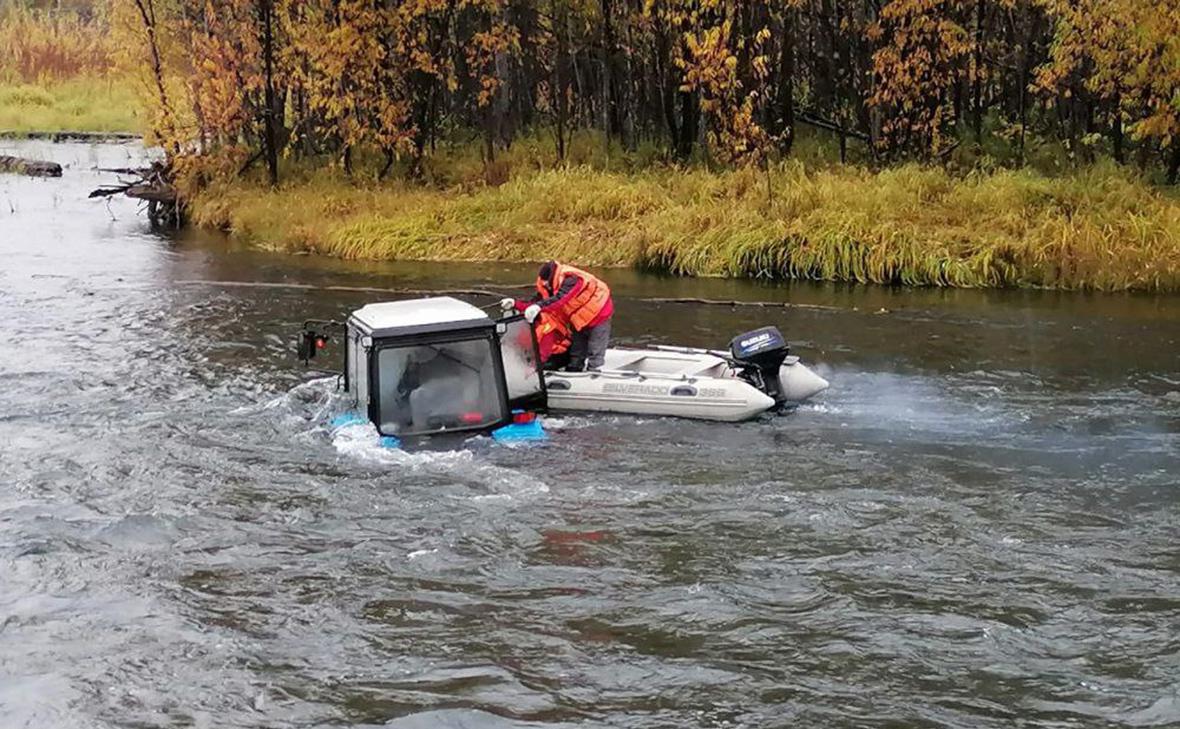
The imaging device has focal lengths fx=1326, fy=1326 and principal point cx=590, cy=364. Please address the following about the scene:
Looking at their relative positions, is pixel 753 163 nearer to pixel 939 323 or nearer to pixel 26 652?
pixel 939 323

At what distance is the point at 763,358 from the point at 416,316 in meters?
2.99

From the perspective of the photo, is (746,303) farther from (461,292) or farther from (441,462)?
(441,462)

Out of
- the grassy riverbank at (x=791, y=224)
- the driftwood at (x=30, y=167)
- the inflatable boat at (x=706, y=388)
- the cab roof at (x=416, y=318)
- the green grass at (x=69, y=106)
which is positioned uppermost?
the green grass at (x=69, y=106)

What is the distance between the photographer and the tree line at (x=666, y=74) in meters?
20.7

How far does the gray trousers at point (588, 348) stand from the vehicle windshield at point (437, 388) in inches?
57.4

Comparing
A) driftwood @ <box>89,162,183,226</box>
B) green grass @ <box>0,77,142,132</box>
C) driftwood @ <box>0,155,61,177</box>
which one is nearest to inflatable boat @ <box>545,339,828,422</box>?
driftwood @ <box>89,162,183,226</box>

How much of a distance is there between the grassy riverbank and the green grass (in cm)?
3065

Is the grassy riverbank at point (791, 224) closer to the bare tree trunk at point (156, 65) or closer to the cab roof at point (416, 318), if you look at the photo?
the bare tree trunk at point (156, 65)

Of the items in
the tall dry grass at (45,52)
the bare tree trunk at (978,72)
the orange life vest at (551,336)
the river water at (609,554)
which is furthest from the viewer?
the tall dry grass at (45,52)

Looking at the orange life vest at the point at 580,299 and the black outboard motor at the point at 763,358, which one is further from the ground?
the orange life vest at the point at 580,299

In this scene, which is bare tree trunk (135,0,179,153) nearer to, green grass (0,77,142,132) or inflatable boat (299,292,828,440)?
inflatable boat (299,292,828,440)

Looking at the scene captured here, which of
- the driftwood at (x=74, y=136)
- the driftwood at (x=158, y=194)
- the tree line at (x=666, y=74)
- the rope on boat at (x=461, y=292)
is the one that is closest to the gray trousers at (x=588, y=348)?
the rope on boat at (x=461, y=292)

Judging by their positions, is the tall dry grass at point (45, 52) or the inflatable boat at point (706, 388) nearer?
the inflatable boat at point (706, 388)

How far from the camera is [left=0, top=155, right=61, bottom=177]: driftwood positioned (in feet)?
115
